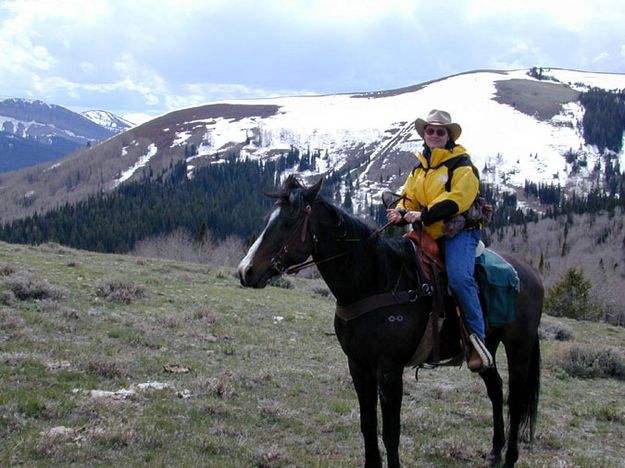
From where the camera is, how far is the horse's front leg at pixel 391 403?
541 cm

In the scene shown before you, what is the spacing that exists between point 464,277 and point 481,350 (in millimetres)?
771

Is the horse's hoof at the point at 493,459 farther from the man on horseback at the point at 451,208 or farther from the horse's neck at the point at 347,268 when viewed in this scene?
the horse's neck at the point at 347,268

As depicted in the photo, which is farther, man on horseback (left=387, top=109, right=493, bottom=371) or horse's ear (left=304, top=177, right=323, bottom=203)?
man on horseback (left=387, top=109, right=493, bottom=371)

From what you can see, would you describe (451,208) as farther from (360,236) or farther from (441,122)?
(441,122)

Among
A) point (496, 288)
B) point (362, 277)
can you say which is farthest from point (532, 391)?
point (362, 277)

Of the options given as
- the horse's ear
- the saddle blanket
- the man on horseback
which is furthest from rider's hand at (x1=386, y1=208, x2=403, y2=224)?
the saddle blanket

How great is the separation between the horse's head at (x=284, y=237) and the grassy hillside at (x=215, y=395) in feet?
8.32

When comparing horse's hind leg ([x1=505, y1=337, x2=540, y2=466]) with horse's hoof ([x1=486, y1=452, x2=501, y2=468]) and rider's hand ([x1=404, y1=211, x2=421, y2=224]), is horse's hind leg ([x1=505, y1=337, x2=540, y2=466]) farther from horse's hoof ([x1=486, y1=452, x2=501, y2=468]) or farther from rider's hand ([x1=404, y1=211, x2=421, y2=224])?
rider's hand ([x1=404, y1=211, x2=421, y2=224])

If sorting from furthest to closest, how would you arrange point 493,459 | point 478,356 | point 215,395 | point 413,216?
point 215,395 < point 493,459 < point 478,356 < point 413,216

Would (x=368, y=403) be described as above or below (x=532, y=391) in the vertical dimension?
above

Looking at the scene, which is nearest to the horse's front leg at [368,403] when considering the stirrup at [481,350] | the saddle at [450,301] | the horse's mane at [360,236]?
the saddle at [450,301]

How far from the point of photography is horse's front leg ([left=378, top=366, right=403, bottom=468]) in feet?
17.7

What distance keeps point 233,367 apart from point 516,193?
591 feet

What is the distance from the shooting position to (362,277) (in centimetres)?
549
